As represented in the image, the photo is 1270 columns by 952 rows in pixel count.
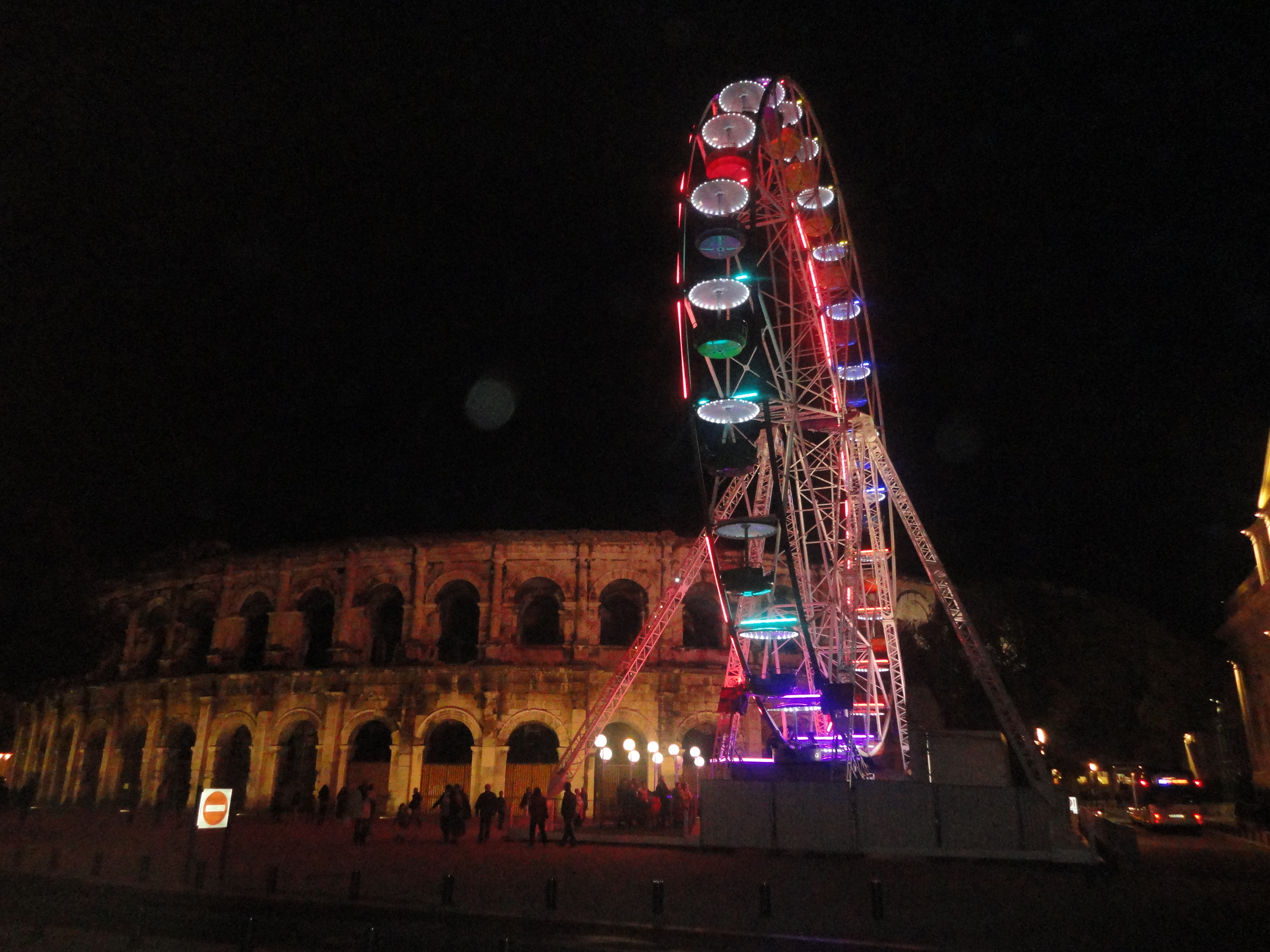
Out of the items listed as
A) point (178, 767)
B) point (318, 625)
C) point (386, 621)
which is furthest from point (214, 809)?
point (178, 767)

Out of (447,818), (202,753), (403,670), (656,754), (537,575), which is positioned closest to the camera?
(447,818)

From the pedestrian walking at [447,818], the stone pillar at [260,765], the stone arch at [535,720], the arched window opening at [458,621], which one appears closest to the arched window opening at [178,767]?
the stone pillar at [260,765]

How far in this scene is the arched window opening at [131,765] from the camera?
1153 inches

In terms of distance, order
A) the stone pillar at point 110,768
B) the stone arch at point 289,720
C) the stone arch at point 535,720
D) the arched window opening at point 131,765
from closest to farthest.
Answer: the stone arch at point 535,720, the stone arch at point 289,720, the arched window opening at point 131,765, the stone pillar at point 110,768

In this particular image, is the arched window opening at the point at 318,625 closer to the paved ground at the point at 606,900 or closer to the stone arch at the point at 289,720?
the stone arch at the point at 289,720

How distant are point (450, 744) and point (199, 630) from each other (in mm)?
10954

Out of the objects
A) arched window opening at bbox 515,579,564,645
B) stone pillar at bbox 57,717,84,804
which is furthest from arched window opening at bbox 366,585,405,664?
stone pillar at bbox 57,717,84,804

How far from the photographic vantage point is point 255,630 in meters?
30.3

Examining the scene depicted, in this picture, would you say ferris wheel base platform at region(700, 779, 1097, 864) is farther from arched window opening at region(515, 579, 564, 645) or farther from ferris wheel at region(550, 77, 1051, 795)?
arched window opening at region(515, 579, 564, 645)

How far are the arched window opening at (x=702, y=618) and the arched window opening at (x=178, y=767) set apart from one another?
16183 millimetres

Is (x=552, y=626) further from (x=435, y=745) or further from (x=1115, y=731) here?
(x=1115, y=731)

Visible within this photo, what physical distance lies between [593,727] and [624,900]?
451 inches

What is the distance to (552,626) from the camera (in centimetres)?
2744

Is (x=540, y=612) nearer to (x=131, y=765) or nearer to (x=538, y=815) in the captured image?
(x=538, y=815)
